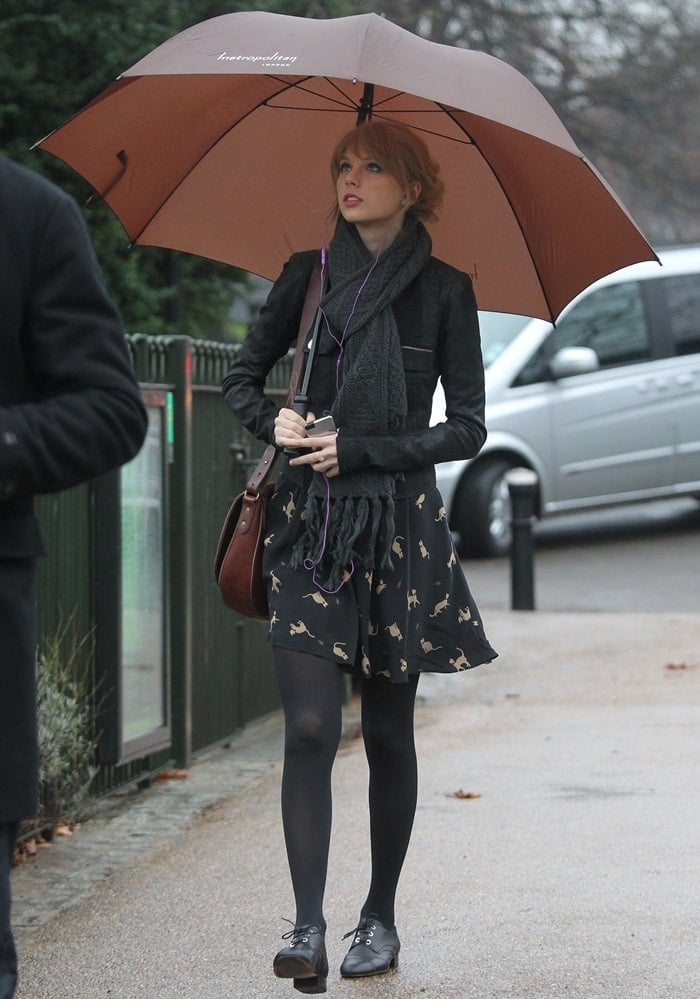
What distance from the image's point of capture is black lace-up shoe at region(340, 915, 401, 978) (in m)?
3.88

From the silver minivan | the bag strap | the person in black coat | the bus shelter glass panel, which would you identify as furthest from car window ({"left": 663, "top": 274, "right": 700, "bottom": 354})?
the person in black coat

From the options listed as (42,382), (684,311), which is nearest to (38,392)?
(42,382)

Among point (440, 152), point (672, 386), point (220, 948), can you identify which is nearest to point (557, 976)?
point (220, 948)

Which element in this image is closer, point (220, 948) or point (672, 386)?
point (220, 948)

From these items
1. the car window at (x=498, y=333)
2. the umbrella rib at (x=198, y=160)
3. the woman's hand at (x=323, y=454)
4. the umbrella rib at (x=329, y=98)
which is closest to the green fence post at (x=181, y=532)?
the umbrella rib at (x=198, y=160)

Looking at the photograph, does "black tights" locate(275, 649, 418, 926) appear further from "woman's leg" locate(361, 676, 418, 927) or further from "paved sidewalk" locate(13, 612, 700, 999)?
"paved sidewalk" locate(13, 612, 700, 999)

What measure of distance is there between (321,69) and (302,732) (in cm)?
140

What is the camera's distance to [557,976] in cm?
395

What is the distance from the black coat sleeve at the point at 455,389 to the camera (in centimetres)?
380

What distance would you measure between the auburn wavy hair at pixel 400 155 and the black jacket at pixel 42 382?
1552 mm

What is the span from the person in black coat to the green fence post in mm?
3791

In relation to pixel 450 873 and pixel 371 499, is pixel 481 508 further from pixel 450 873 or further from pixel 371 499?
pixel 371 499

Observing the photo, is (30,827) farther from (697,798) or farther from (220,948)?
(697,798)

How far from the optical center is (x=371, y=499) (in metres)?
3.75
